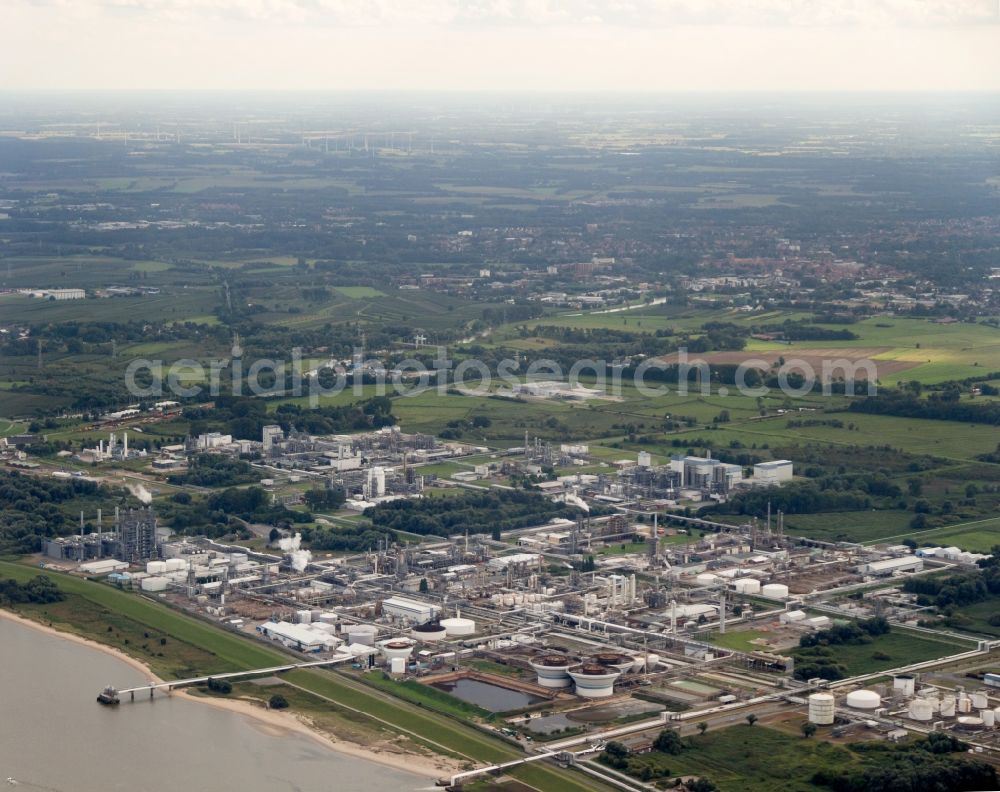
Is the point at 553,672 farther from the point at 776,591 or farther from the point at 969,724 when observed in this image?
the point at 776,591

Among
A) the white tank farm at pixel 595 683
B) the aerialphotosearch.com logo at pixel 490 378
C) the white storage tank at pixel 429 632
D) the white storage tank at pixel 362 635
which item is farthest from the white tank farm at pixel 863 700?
the aerialphotosearch.com logo at pixel 490 378

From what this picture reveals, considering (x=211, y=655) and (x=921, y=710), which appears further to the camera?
(x=211, y=655)

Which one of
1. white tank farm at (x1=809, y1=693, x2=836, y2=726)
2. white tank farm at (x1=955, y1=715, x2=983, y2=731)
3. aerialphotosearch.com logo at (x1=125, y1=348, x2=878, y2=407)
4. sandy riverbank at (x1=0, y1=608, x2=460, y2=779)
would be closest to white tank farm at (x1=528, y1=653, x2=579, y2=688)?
sandy riverbank at (x1=0, y1=608, x2=460, y2=779)

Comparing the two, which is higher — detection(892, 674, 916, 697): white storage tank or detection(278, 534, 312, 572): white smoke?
detection(892, 674, 916, 697): white storage tank

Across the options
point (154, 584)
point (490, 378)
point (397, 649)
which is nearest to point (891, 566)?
point (397, 649)

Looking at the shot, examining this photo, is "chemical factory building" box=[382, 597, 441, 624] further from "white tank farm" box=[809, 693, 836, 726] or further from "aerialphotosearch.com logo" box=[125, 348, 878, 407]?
"aerialphotosearch.com logo" box=[125, 348, 878, 407]

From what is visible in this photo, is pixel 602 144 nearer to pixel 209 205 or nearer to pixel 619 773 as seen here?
pixel 209 205

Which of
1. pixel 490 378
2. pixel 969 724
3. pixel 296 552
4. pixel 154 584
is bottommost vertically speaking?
pixel 490 378
